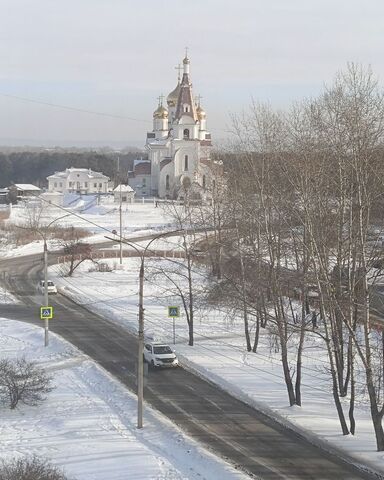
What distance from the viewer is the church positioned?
3167 inches

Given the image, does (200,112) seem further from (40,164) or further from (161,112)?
(40,164)

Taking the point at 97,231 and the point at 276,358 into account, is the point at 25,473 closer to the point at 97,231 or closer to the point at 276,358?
the point at 276,358

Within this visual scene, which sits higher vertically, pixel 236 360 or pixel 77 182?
pixel 77 182

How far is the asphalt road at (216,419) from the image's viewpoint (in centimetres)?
1405

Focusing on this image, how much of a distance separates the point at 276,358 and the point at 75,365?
7196 mm

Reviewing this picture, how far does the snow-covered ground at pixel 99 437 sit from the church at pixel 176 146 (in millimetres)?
56081

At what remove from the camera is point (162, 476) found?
13.2 meters

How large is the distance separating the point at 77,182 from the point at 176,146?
80.7ft

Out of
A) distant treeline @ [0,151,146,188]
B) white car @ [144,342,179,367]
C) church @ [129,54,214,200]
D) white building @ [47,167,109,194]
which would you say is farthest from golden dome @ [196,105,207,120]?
white car @ [144,342,179,367]

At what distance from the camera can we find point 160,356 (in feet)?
71.3

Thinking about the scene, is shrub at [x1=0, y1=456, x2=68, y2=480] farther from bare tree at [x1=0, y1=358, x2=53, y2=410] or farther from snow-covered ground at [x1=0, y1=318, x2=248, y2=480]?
bare tree at [x1=0, y1=358, x2=53, y2=410]

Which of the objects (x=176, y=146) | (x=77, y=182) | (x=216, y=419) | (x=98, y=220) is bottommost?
(x=216, y=419)

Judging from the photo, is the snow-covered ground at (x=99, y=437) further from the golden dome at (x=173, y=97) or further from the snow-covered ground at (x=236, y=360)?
the golden dome at (x=173, y=97)

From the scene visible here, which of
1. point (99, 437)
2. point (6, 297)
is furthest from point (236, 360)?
point (6, 297)
